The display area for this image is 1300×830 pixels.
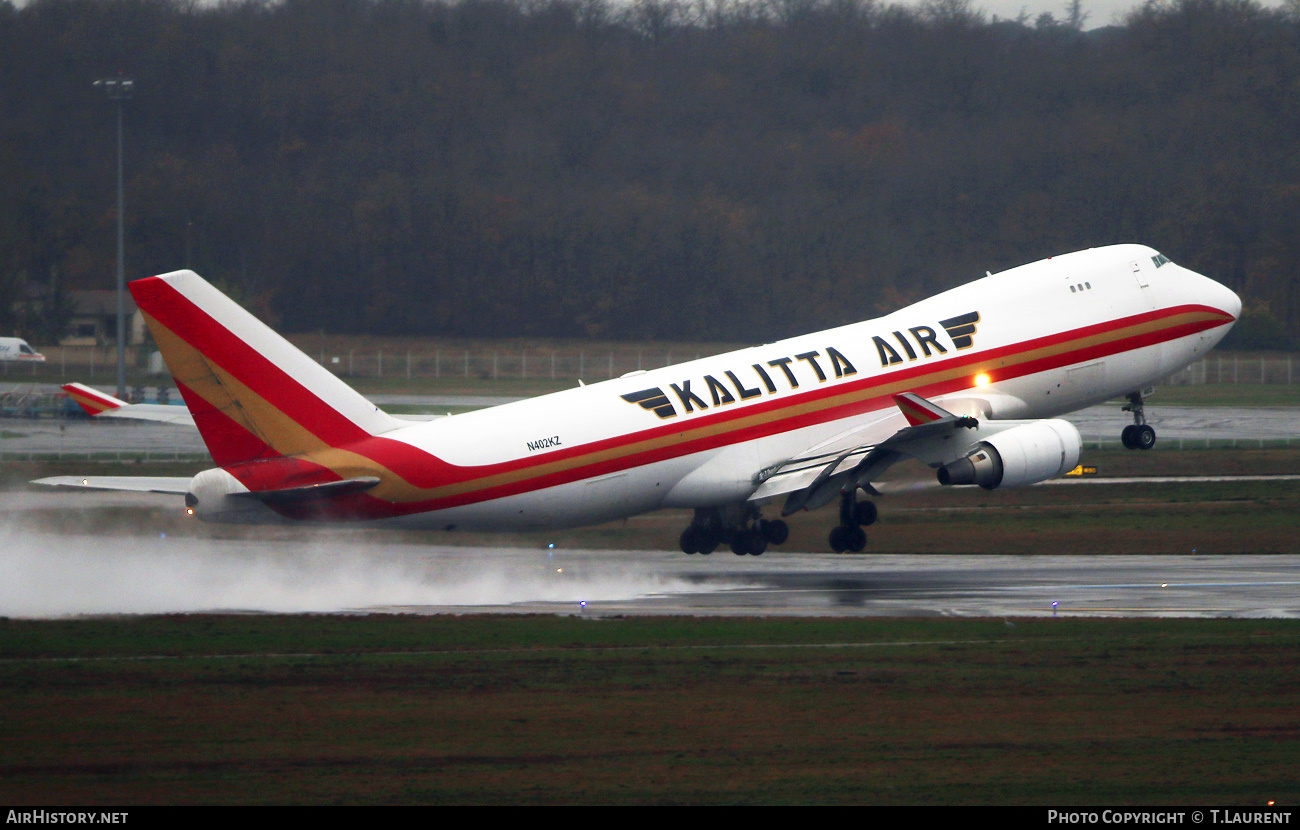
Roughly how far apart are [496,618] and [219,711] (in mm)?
9360

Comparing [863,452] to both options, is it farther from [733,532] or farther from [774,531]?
[733,532]

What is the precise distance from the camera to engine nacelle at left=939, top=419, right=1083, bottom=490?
35.2m

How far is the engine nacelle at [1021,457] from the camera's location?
35250 millimetres

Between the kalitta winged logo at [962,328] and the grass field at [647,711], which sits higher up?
the kalitta winged logo at [962,328]

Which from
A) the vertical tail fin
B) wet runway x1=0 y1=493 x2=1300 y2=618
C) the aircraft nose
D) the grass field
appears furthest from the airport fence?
the grass field

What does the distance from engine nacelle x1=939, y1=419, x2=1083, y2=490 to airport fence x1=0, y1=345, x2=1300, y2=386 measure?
5798cm

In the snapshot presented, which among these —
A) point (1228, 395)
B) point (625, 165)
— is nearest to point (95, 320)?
point (625, 165)

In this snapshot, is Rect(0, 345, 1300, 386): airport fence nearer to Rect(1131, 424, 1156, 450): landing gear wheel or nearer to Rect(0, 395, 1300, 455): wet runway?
Rect(0, 395, 1300, 455): wet runway

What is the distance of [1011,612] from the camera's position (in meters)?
31.8

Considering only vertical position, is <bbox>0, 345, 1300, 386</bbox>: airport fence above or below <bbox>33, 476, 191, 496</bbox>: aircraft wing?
above

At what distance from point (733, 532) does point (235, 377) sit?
14172 millimetres

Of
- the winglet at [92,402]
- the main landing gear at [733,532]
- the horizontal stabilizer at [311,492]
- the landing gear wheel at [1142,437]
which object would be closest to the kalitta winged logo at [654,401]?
the main landing gear at [733,532]

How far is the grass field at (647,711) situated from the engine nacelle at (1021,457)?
5.64 metres

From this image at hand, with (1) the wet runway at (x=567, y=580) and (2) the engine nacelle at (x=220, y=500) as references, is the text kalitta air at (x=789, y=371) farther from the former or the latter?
(2) the engine nacelle at (x=220, y=500)
